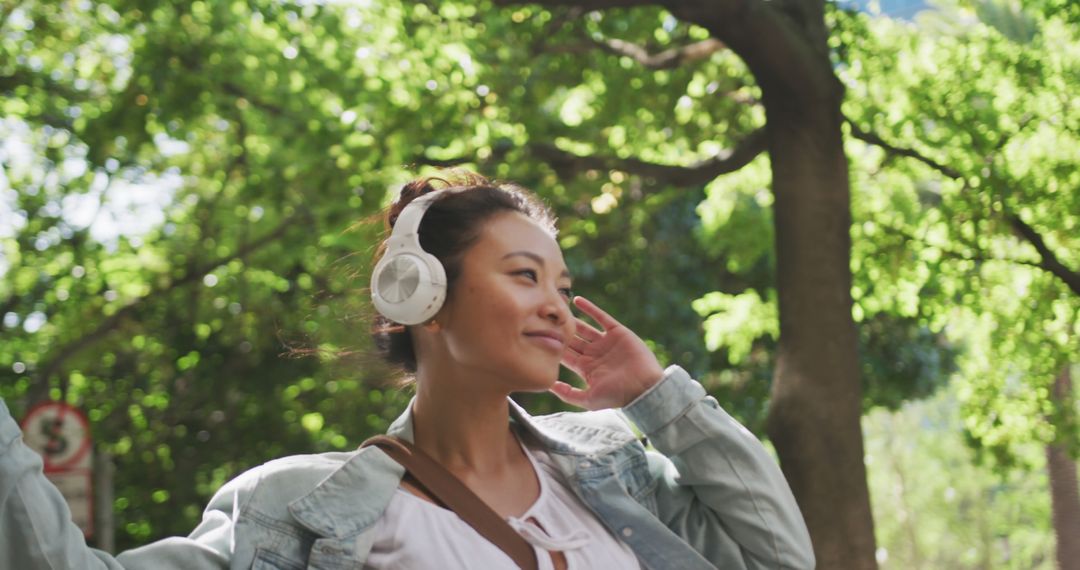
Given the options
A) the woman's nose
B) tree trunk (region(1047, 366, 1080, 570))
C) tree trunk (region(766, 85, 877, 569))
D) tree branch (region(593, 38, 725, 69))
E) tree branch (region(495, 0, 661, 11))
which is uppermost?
tree branch (region(495, 0, 661, 11))

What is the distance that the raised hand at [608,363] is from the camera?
9.77 feet

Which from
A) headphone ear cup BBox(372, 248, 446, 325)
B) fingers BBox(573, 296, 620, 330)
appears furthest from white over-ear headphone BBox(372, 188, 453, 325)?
fingers BBox(573, 296, 620, 330)

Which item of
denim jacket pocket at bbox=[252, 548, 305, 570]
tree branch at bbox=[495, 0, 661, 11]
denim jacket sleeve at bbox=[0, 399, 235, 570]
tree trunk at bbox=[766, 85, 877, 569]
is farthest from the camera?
tree branch at bbox=[495, 0, 661, 11]

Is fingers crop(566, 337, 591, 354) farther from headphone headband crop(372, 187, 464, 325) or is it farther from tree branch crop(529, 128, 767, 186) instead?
tree branch crop(529, 128, 767, 186)

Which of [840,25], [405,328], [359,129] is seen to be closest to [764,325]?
[840,25]

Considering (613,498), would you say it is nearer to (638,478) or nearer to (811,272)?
(638,478)

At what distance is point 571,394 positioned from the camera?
3143 millimetres

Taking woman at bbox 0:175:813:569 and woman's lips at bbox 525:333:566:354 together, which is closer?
woman at bbox 0:175:813:569

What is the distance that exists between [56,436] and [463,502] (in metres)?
6.27

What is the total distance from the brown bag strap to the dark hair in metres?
0.33

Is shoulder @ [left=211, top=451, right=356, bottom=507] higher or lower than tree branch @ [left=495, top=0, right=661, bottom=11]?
lower

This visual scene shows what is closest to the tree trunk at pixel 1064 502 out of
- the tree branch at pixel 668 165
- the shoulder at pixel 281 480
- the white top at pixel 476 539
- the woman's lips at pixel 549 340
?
the tree branch at pixel 668 165

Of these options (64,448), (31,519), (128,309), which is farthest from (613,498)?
(128,309)

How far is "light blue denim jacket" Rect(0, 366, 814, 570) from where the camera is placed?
259 centimetres
